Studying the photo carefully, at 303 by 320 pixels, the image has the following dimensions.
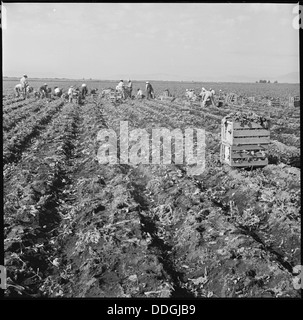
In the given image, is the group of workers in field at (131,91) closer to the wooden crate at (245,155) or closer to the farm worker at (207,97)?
the farm worker at (207,97)

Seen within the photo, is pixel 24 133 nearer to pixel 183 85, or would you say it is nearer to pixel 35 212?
pixel 35 212

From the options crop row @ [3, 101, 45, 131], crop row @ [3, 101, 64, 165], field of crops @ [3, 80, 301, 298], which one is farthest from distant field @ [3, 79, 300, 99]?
crop row @ [3, 101, 45, 131]

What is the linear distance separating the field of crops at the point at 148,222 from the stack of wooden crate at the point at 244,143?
23cm

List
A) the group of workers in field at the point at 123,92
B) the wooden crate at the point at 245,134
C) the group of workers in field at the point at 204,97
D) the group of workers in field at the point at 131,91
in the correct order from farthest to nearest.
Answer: the group of workers in field at the point at 204,97, the group of workers in field at the point at 131,91, the wooden crate at the point at 245,134, the group of workers in field at the point at 123,92

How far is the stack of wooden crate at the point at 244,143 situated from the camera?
864cm

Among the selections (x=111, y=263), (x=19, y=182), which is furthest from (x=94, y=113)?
(x=111, y=263)

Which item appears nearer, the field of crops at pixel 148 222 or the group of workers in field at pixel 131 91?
the field of crops at pixel 148 222

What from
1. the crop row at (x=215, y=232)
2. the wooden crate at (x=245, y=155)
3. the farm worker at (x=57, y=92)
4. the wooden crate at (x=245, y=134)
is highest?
the farm worker at (x=57, y=92)

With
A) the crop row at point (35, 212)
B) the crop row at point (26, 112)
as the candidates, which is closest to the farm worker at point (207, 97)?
the crop row at point (35, 212)

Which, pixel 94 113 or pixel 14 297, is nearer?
pixel 14 297

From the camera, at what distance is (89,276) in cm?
544

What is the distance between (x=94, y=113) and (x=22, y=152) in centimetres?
389
